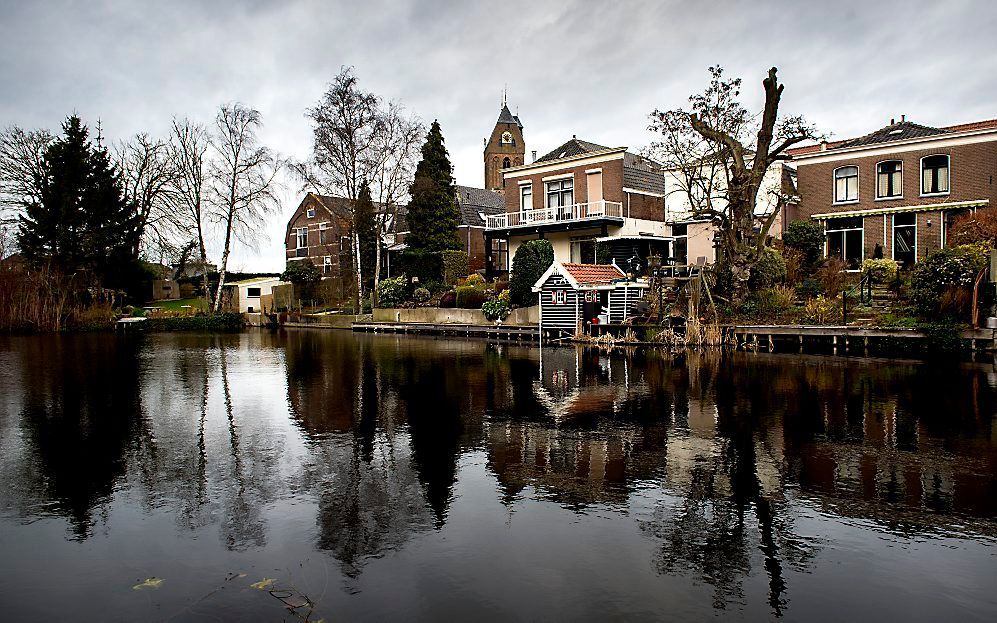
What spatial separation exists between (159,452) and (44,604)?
4.58m

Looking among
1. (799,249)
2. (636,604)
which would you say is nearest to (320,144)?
(799,249)

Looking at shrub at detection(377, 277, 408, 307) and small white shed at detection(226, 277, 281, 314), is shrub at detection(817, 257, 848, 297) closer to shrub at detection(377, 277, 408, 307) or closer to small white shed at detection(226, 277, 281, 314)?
shrub at detection(377, 277, 408, 307)

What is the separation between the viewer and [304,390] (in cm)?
1562

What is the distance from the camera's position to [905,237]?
3003 centimetres

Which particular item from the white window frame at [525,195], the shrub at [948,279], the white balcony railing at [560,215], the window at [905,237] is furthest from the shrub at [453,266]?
the shrub at [948,279]

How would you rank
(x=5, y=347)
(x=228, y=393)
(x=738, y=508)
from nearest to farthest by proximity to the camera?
(x=738, y=508), (x=228, y=393), (x=5, y=347)

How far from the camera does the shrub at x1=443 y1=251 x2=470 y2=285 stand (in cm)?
4047

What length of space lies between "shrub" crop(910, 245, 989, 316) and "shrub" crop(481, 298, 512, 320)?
1599 centimetres

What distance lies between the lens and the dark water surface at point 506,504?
5375 millimetres

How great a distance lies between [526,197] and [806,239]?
51.8 ft

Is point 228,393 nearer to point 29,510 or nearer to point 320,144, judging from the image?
point 29,510

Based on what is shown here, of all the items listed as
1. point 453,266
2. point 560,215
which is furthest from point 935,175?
point 453,266

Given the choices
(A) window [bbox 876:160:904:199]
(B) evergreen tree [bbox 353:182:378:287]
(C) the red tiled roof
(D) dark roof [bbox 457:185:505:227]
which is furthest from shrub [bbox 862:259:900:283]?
(D) dark roof [bbox 457:185:505:227]

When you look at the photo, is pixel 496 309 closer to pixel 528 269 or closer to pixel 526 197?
pixel 528 269
